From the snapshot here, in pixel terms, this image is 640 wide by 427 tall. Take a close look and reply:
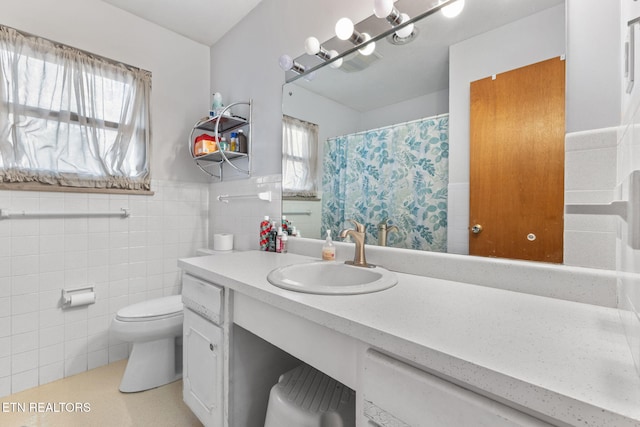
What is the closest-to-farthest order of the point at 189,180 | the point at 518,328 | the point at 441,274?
the point at 518,328 → the point at 441,274 → the point at 189,180

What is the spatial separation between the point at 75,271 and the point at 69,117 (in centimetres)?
99

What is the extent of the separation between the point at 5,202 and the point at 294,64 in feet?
6.04

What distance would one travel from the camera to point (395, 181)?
124cm

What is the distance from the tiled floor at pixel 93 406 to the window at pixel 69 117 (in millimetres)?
1239

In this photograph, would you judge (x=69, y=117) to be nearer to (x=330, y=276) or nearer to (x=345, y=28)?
(x=345, y=28)

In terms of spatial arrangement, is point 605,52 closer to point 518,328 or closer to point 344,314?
point 518,328

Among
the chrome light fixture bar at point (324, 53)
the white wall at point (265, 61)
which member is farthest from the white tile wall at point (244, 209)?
the chrome light fixture bar at point (324, 53)

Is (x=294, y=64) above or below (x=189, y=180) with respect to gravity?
above

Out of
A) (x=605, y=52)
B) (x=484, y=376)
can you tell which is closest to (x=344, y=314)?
(x=484, y=376)

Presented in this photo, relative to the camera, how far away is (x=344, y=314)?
69 cm

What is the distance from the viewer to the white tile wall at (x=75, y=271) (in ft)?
5.44

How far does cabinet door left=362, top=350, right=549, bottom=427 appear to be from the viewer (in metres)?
0.46

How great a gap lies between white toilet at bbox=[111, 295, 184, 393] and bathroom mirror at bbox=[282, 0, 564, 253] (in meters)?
0.97
